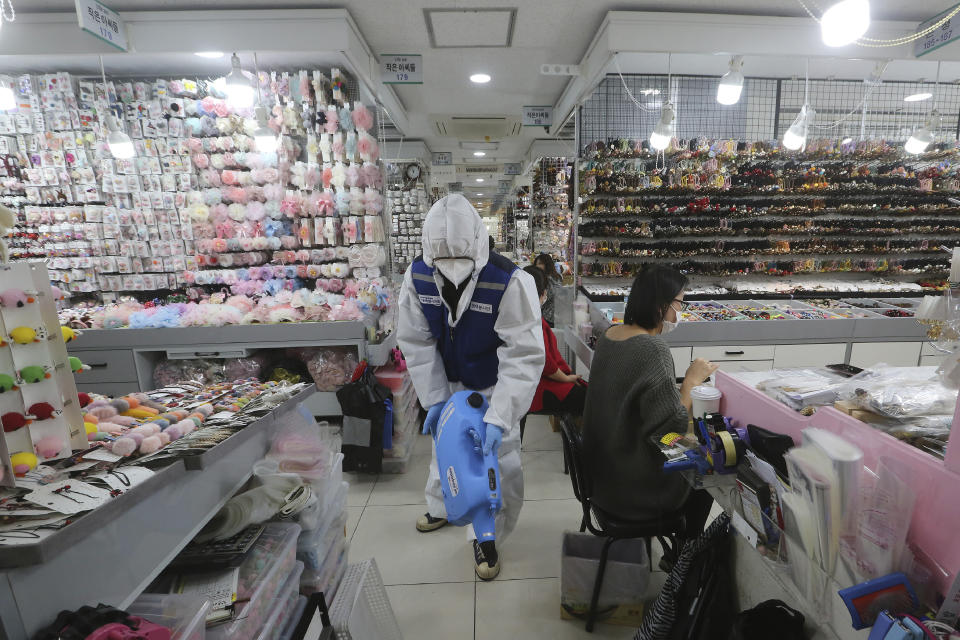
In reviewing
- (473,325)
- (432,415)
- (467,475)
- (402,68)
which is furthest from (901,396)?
(402,68)

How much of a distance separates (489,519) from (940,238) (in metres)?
6.58

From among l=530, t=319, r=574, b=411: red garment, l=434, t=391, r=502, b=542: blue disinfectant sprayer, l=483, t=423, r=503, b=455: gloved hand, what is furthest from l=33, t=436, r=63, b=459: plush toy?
l=530, t=319, r=574, b=411: red garment

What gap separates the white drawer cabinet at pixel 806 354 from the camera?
12.5 ft

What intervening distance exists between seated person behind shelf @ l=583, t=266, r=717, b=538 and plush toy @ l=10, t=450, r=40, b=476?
1.75 metres

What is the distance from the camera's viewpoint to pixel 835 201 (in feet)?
16.1

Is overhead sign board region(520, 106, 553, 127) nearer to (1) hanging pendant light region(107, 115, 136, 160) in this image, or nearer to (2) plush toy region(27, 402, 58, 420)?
(1) hanging pendant light region(107, 115, 136, 160)

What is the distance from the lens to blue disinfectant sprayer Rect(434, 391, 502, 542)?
166 centimetres

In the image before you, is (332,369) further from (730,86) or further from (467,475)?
(730,86)

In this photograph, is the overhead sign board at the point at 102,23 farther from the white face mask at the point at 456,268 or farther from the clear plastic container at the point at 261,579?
the clear plastic container at the point at 261,579

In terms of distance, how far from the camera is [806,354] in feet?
12.5

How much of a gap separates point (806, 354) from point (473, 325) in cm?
335

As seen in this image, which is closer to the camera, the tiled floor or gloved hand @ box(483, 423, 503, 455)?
gloved hand @ box(483, 423, 503, 455)

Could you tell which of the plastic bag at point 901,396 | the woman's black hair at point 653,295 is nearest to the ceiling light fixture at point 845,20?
the woman's black hair at point 653,295

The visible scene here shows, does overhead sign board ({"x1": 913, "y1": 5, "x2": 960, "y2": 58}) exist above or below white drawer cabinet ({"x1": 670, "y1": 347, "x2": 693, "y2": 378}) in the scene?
above
